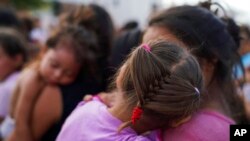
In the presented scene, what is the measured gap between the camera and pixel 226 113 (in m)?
1.73

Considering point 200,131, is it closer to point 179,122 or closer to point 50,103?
point 179,122

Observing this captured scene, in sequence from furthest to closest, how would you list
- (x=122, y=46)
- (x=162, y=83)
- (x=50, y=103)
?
(x=122, y=46)
(x=50, y=103)
(x=162, y=83)

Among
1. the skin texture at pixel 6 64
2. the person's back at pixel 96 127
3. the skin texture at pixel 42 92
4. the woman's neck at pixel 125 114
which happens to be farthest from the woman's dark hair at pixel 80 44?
the skin texture at pixel 6 64

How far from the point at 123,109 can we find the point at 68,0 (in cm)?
1515

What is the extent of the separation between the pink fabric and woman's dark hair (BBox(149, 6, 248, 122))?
29cm

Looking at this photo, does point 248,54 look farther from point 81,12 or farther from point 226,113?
point 226,113

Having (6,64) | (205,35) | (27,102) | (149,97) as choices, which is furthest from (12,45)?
(149,97)

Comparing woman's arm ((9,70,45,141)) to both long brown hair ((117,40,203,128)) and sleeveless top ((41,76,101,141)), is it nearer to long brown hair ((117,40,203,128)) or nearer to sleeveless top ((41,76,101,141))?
sleeveless top ((41,76,101,141))

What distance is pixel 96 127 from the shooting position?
1454mm

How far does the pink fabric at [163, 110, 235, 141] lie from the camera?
1.42 metres

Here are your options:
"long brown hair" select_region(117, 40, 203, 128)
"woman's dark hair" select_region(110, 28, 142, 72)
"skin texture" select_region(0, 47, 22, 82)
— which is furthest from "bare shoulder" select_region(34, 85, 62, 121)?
"skin texture" select_region(0, 47, 22, 82)

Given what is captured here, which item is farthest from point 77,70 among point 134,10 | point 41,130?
point 134,10

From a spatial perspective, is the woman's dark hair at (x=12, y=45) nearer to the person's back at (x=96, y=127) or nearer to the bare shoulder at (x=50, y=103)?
the bare shoulder at (x=50, y=103)

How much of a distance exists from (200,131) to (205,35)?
0.42 meters
